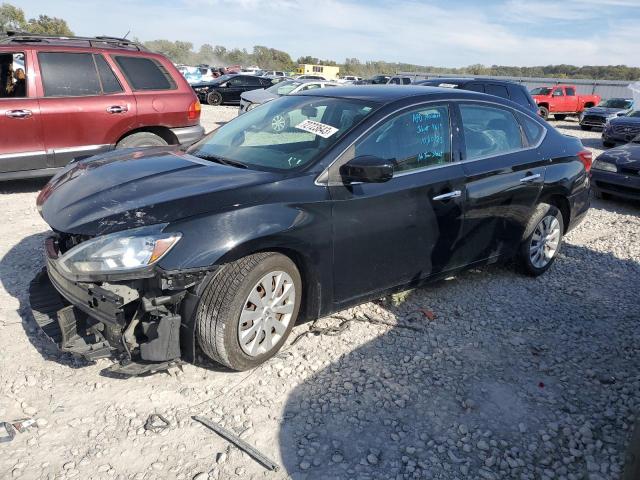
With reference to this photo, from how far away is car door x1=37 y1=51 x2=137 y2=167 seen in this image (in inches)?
249

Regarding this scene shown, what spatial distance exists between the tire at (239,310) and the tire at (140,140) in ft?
14.4

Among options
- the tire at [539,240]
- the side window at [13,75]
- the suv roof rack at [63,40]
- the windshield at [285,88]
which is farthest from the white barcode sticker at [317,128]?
the windshield at [285,88]

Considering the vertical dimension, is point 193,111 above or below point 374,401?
above

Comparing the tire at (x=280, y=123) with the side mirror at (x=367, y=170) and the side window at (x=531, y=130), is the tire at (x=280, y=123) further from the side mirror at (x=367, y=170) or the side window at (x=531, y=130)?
the side window at (x=531, y=130)

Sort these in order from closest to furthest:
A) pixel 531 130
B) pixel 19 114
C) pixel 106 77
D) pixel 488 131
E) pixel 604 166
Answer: pixel 488 131 → pixel 531 130 → pixel 19 114 → pixel 106 77 → pixel 604 166

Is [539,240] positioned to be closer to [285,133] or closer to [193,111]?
[285,133]

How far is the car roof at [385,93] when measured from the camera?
3777mm

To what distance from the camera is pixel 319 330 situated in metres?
3.65

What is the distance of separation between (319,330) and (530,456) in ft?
5.12

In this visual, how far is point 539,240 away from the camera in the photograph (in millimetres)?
4777

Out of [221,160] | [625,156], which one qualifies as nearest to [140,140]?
[221,160]

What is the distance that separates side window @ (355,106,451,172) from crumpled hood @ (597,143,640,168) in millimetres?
5753

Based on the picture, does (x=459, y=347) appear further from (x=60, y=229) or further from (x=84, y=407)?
(x=60, y=229)

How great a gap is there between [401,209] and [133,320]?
1844 mm
